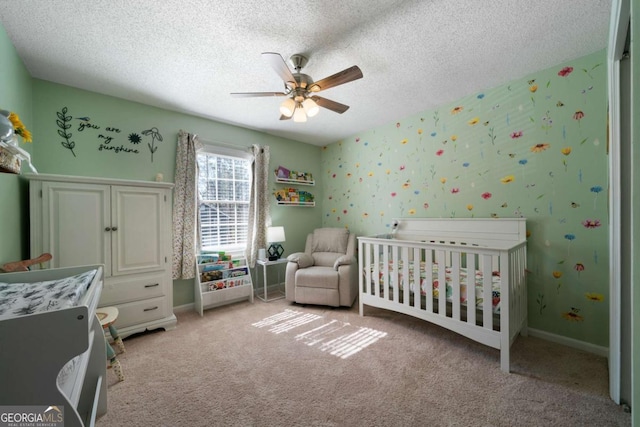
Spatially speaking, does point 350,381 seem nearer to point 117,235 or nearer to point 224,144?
point 117,235

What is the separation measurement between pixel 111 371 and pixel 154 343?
40 cm

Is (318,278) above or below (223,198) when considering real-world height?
below

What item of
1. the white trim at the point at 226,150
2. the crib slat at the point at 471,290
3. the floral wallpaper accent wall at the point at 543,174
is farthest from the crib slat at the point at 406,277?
the white trim at the point at 226,150

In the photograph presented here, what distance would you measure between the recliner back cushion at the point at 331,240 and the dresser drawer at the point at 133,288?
77.2 inches

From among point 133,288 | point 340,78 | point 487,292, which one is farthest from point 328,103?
point 133,288

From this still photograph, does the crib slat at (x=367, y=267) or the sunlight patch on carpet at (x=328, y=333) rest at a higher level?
the crib slat at (x=367, y=267)

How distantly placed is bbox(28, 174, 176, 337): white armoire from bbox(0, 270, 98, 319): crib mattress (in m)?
0.95

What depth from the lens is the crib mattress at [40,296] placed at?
0.88 metres

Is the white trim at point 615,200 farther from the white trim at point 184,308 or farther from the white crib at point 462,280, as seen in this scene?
the white trim at point 184,308

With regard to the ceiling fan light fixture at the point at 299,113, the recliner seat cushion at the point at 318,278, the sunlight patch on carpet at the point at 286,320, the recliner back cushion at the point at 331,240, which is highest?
the ceiling fan light fixture at the point at 299,113

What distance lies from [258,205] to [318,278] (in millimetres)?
1383

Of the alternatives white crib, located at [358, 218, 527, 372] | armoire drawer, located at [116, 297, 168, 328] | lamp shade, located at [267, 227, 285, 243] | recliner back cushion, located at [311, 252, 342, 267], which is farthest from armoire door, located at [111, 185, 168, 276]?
white crib, located at [358, 218, 527, 372]

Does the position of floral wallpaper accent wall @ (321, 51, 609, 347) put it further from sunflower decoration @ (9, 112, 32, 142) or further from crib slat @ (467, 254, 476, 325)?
sunflower decoration @ (9, 112, 32, 142)

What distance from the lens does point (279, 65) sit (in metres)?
1.60
